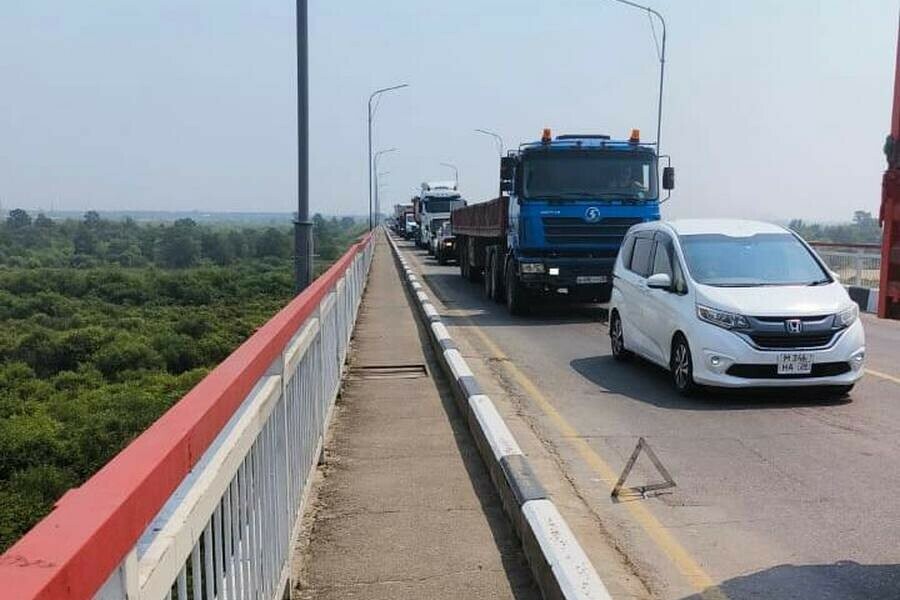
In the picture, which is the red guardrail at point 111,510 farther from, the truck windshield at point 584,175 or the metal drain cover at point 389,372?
the truck windshield at point 584,175

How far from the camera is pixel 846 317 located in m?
8.61

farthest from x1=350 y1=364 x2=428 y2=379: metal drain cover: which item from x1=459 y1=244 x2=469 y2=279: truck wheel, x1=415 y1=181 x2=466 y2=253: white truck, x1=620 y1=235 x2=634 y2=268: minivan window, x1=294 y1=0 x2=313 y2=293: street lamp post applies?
x1=415 y1=181 x2=466 y2=253: white truck

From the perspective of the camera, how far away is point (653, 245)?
411 inches

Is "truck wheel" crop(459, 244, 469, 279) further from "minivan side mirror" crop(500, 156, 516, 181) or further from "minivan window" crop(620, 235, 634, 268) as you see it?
"minivan window" crop(620, 235, 634, 268)

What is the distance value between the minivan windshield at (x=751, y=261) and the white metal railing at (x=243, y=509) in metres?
4.99

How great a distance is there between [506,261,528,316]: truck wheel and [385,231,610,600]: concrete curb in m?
8.71

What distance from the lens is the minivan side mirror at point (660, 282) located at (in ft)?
30.8

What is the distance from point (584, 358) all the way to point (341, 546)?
7.30 m

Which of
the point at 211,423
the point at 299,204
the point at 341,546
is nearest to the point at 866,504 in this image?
the point at 341,546

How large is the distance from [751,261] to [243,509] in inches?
293

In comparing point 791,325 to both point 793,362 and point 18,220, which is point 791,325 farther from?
point 18,220

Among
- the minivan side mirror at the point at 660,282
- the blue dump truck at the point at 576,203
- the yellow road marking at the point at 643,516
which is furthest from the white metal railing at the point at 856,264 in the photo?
the yellow road marking at the point at 643,516

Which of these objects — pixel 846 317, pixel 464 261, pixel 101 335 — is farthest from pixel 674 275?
pixel 101 335

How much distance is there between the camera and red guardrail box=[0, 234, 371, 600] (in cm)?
136
